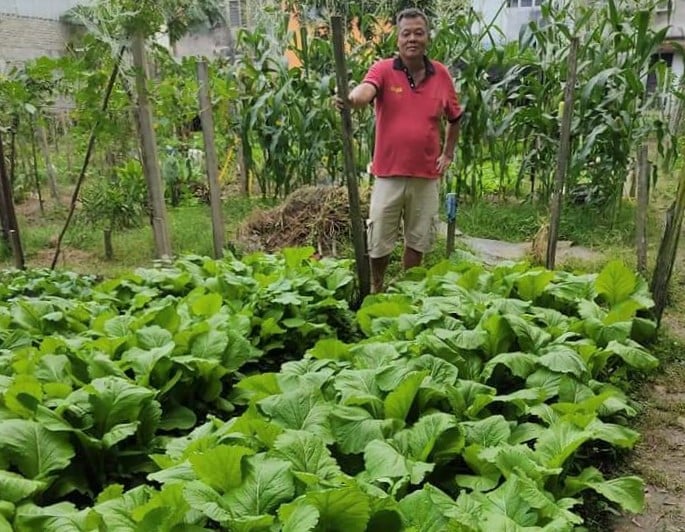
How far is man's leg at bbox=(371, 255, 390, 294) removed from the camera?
14.9ft

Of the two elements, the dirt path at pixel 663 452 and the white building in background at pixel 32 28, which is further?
the white building in background at pixel 32 28

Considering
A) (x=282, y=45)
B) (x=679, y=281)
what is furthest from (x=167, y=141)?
(x=679, y=281)

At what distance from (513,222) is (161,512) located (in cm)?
558

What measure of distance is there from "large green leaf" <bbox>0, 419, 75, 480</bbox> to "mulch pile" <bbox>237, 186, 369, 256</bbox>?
3.73 metres

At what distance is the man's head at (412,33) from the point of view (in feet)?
12.8

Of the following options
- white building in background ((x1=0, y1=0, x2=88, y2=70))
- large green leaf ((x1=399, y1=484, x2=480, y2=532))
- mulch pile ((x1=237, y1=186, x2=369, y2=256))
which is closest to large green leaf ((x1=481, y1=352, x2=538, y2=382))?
large green leaf ((x1=399, y1=484, x2=480, y2=532))

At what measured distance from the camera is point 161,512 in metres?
1.69

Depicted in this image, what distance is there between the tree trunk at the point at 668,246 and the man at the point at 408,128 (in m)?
1.41

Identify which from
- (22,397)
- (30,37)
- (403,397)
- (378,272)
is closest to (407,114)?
(378,272)

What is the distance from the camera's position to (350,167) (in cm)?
377

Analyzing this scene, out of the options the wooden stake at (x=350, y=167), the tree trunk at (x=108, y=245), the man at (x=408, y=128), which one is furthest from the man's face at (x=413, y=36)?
the tree trunk at (x=108, y=245)

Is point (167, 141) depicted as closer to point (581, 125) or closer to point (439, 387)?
point (581, 125)

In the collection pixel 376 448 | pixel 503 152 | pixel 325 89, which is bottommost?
pixel 376 448

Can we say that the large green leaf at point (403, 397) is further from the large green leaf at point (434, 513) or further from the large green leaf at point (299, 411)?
the large green leaf at point (434, 513)
